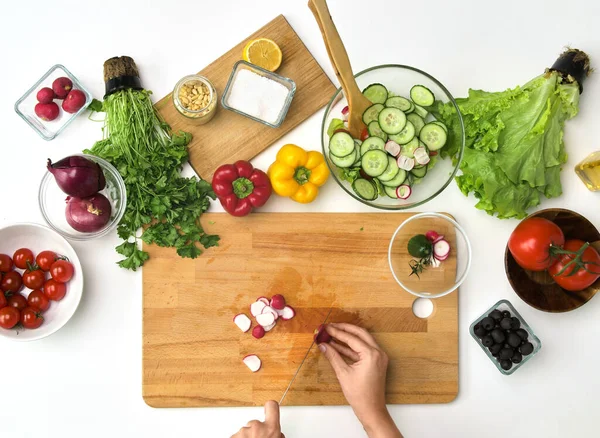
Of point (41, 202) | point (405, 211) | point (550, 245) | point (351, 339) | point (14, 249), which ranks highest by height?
point (41, 202)

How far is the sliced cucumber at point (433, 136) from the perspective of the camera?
1766 mm

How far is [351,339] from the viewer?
6.05 ft

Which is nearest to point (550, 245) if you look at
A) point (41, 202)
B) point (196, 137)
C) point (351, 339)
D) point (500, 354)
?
point (500, 354)

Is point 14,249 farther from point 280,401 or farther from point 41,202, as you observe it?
point 280,401

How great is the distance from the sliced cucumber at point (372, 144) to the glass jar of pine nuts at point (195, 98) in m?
0.51

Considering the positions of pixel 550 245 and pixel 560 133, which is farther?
pixel 560 133

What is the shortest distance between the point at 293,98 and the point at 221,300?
→ 73 centimetres

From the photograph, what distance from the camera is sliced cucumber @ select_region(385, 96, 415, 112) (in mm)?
1783

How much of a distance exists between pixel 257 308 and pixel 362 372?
40cm

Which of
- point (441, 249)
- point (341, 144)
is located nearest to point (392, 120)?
point (341, 144)

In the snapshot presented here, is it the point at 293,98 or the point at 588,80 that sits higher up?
the point at 293,98

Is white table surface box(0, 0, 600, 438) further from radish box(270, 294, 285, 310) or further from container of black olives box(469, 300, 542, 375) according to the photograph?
radish box(270, 294, 285, 310)

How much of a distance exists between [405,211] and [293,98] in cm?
54

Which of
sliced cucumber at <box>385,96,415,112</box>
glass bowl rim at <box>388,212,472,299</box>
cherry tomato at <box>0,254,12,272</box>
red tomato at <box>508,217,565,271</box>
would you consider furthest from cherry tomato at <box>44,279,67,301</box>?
red tomato at <box>508,217,565,271</box>
